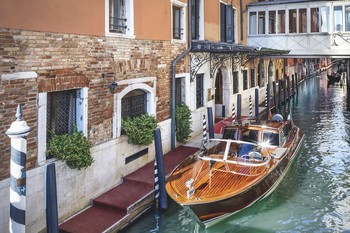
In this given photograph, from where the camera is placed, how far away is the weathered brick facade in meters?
5.07

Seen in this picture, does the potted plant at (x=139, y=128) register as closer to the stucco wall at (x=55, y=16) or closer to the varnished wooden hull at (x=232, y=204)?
the stucco wall at (x=55, y=16)

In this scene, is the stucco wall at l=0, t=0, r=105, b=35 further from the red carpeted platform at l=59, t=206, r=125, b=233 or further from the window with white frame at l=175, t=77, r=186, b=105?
the window with white frame at l=175, t=77, r=186, b=105

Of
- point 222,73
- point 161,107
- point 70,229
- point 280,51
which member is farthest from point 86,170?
point 280,51

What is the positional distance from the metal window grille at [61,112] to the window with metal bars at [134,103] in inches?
61.0

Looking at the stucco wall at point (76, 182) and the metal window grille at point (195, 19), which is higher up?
the metal window grille at point (195, 19)

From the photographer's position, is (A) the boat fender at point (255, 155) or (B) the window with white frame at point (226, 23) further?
(B) the window with white frame at point (226, 23)

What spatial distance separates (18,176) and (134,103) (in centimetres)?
491

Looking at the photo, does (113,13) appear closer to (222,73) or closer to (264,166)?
(264,166)

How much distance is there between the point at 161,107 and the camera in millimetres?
9164

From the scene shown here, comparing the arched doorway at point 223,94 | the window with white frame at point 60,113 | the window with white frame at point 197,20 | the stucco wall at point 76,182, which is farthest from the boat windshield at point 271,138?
the arched doorway at point 223,94

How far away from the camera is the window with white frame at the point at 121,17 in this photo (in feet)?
24.0

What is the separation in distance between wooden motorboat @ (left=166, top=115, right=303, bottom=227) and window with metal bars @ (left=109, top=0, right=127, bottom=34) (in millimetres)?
3038

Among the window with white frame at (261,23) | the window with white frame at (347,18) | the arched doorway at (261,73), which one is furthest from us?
the arched doorway at (261,73)

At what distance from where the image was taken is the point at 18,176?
3414 millimetres
